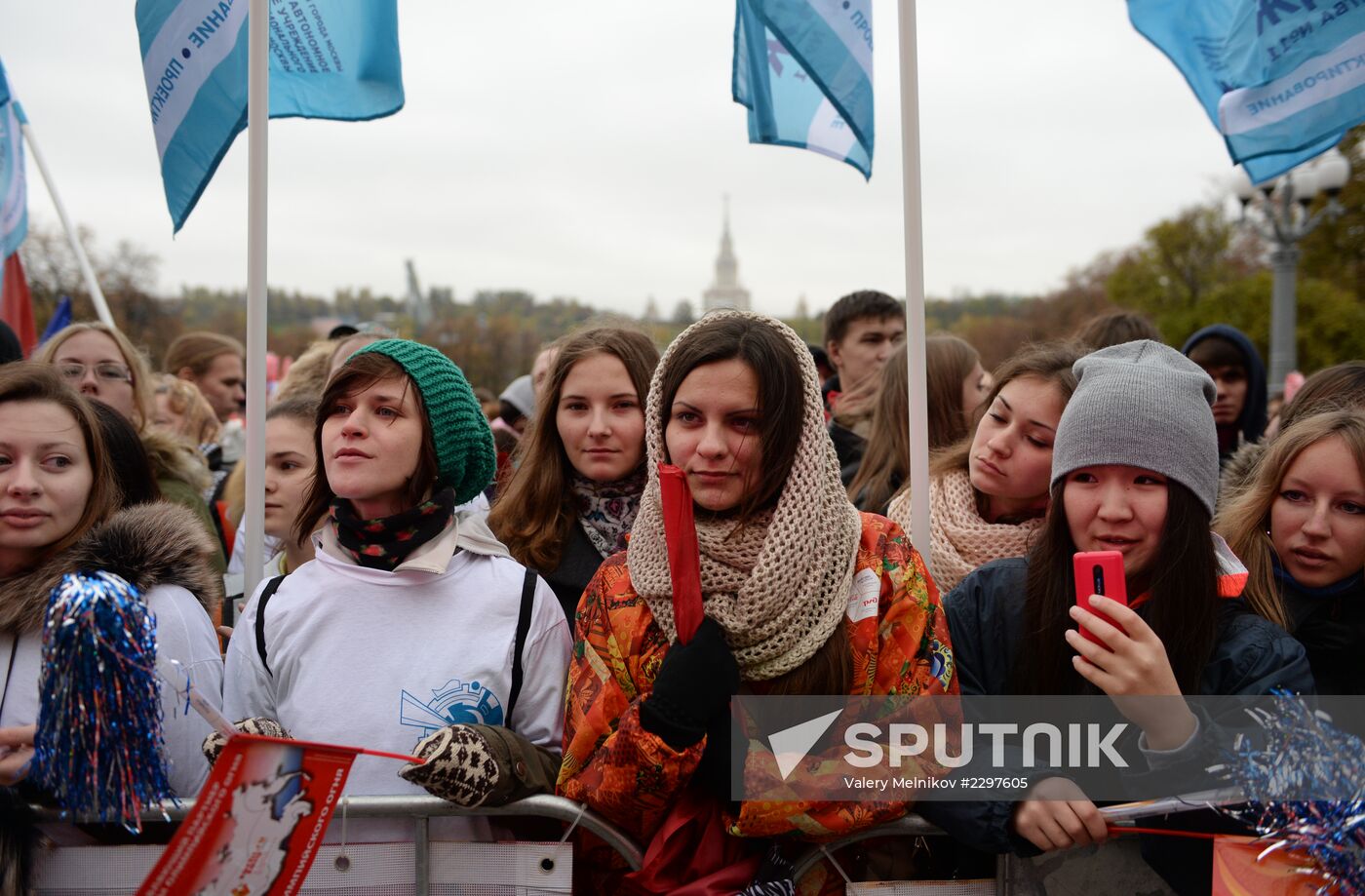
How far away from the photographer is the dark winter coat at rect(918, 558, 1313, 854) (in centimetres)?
232

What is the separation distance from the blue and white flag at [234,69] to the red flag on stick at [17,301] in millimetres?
5091

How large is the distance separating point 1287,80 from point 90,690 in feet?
15.1

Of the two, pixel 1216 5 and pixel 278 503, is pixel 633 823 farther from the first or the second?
pixel 1216 5

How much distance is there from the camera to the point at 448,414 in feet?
9.87

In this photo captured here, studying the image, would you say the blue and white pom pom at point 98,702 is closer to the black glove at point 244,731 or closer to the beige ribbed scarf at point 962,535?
the black glove at point 244,731

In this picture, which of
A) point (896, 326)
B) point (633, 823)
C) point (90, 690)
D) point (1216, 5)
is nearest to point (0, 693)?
point (90, 690)

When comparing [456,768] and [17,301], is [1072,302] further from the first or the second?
[456,768]

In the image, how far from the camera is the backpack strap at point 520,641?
2.74 metres

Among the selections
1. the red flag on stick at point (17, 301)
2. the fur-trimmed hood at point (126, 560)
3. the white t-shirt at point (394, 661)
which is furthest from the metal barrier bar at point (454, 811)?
the red flag on stick at point (17, 301)

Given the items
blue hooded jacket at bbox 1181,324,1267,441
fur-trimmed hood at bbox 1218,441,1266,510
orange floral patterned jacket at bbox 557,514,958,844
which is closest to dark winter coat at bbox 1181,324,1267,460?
blue hooded jacket at bbox 1181,324,1267,441

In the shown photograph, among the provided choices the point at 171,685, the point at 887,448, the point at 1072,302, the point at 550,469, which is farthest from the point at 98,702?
the point at 1072,302

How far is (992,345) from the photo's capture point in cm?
5766

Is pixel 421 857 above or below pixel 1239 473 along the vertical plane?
below

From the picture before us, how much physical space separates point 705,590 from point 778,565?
6.7 inches
